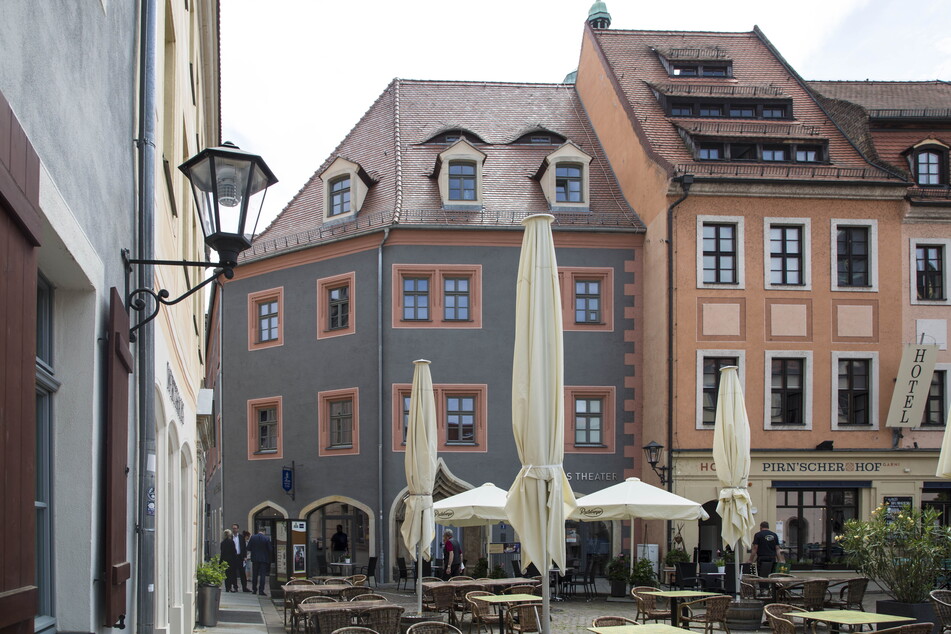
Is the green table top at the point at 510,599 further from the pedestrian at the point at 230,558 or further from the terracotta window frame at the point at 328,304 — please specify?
the terracotta window frame at the point at 328,304

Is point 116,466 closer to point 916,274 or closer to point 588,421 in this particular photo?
point 588,421

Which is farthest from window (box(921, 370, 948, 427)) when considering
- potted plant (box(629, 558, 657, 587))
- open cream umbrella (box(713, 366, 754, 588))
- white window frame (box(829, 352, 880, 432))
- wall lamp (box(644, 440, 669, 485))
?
open cream umbrella (box(713, 366, 754, 588))

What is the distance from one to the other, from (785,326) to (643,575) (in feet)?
29.2

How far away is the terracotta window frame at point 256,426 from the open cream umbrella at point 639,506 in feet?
43.5

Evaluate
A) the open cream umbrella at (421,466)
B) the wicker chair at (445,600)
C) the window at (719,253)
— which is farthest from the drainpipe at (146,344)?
the window at (719,253)

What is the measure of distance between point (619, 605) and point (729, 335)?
915cm

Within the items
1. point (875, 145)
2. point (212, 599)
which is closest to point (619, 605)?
point (212, 599)

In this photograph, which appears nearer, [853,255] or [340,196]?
[853,255]

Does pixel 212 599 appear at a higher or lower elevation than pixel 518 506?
lower

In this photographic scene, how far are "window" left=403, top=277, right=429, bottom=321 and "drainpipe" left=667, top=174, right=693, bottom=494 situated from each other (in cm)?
641

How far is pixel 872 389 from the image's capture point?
29234mm

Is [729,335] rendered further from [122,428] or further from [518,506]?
[122,428]

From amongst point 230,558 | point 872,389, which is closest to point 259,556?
point 230,558

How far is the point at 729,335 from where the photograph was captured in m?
29.1
